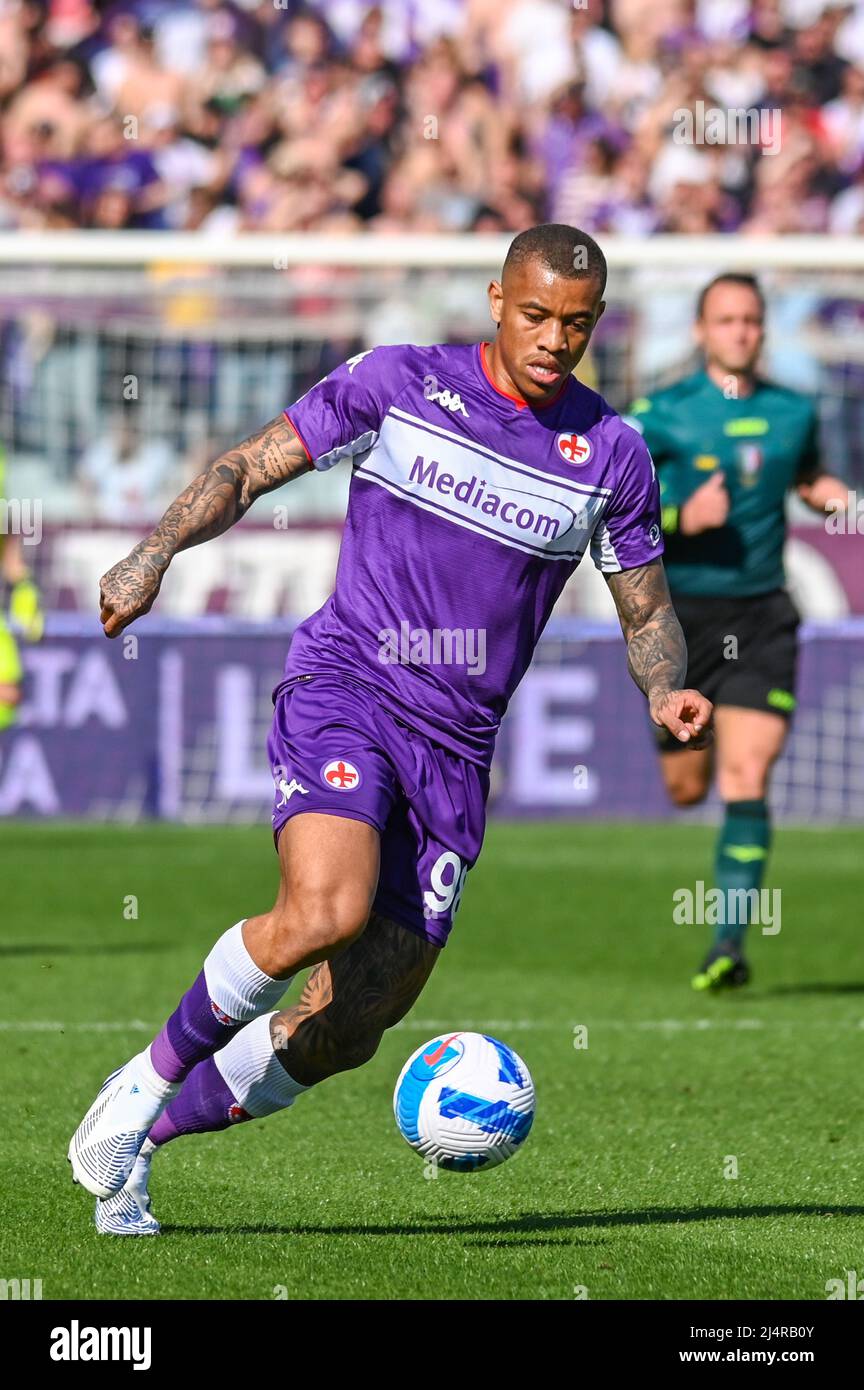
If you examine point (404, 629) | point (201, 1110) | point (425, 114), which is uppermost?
point (425, 114)

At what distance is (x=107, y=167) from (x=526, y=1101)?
13.2 metres

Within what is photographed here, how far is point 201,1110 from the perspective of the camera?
16.3ft

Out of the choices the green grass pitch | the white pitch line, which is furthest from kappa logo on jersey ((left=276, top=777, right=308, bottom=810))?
the white pitch line

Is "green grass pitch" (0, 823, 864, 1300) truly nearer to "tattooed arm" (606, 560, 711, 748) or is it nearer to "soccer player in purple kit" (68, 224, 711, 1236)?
"soccer player in purple kit" (68, 224, 711, 1236)

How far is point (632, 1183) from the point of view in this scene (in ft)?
18.2

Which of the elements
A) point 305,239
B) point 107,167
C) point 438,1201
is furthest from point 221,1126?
point 107,167

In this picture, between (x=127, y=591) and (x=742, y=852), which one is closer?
(x=127, y=591)

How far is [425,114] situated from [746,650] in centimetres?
941

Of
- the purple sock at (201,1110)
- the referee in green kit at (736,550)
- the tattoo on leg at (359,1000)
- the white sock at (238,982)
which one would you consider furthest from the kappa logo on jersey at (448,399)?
the referee in green kit at (736,550)

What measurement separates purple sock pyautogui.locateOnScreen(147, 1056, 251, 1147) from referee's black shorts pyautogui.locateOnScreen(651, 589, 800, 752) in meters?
4.17

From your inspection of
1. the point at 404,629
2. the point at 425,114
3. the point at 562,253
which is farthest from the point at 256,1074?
the point at 425,114

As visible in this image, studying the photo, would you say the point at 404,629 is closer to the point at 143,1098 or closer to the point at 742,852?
the point at 143,1098

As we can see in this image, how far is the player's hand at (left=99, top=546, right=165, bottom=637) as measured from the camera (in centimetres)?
445
